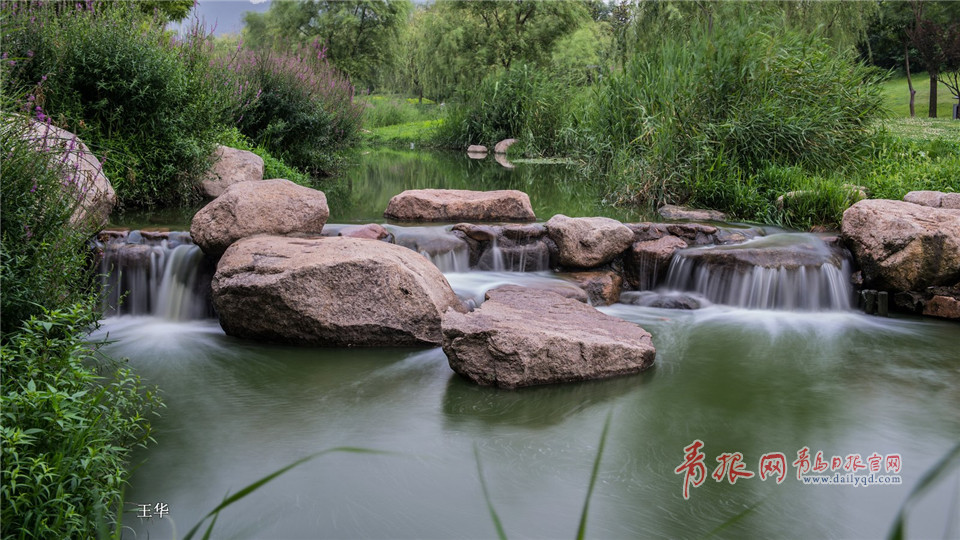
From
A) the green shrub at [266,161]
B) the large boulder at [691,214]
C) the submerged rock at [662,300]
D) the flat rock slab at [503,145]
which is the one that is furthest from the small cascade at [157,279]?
the flat rock slab at [503,145]

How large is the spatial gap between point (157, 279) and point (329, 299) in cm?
202

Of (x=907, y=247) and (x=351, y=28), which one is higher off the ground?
(x=351, y=28)

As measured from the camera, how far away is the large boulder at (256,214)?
689cm

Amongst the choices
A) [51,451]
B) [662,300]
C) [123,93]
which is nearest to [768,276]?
[662,300]

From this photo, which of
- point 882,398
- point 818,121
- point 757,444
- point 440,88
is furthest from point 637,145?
point 440,88

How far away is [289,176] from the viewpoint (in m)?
12.7

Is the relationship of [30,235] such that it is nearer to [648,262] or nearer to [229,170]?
[648,262]

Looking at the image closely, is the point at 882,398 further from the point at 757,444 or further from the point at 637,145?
the point at 637,145

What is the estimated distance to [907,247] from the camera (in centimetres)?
729

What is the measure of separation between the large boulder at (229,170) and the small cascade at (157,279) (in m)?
3.61

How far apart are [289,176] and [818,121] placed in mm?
8084

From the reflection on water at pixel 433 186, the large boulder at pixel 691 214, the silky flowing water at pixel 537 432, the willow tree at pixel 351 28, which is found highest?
the willow tree at pixel 351 28

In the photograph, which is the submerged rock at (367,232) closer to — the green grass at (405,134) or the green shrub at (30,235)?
the green shrub at (30,235)

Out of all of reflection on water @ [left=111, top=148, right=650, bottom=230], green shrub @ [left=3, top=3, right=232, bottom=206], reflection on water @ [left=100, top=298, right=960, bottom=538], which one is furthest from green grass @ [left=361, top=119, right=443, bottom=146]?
reflection on water @ [left=100, top=298, right=960, bottom=538]
